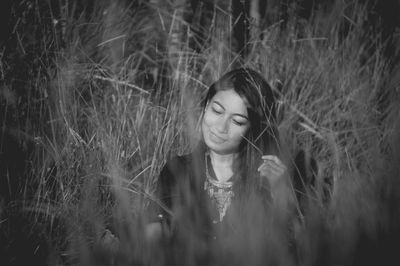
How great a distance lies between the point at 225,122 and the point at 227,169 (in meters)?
0.23

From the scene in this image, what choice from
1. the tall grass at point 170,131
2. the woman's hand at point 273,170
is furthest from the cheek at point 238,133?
the tall grass at point 170,131

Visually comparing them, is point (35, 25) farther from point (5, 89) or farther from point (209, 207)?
point (209, 207)

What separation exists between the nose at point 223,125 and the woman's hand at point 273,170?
17 centimetres

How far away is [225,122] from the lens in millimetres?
1489

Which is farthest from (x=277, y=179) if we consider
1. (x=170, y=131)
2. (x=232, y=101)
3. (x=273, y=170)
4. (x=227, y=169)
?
(x=170, y=131)

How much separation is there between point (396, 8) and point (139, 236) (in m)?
2.15

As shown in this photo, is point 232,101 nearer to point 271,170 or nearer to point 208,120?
point 208,120

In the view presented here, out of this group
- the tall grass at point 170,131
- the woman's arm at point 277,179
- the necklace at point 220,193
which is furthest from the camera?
the necklace at point 220,193

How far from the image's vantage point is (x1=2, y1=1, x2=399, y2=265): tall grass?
111cm

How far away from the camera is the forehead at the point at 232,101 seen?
152 centimetres

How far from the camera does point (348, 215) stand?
110 cm

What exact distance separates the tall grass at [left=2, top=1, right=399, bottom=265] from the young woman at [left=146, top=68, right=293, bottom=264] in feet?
0.33

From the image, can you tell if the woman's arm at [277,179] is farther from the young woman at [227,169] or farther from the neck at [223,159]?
the neck at [223,159]

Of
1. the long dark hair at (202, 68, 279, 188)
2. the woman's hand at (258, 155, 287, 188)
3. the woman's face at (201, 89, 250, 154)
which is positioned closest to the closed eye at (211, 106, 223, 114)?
the woman's face at (201, 89, 250, 154)
